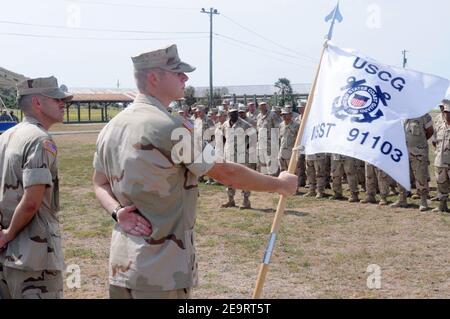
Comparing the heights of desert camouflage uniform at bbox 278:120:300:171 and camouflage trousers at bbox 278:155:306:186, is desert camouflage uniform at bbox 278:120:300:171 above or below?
above

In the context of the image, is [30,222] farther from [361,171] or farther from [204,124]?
[204,124]

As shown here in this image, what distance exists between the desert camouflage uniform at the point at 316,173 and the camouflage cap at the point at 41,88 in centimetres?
830

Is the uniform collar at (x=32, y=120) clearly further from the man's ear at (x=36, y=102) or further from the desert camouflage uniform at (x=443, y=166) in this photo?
the desert camouflage uniform at (x=443, y=166)

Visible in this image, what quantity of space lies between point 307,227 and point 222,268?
2457 mm

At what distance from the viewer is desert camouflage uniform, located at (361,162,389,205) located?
9961 millimetres

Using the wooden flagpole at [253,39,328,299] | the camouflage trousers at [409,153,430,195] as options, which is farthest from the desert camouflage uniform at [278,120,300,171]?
the wooden flagpole at [253,39,328,299]

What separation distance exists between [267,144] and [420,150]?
3688mm

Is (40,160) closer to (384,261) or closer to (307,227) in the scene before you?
(384,261)

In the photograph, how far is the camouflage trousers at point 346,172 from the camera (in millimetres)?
10367

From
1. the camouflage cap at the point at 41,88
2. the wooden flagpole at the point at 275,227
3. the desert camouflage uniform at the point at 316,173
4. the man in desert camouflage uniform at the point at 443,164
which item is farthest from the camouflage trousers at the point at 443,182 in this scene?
the camouflage cap at the point at 41,88

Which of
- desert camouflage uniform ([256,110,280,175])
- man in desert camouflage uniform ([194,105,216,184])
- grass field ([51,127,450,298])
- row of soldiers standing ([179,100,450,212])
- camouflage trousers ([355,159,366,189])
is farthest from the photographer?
man in desert camouflage uniform ([194,105,216,184])

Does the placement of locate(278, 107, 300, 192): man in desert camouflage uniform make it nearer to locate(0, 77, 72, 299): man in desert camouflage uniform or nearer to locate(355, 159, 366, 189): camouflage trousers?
locate(355, 159, 366, 189): camouflage trousers

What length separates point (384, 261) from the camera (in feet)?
20.9
